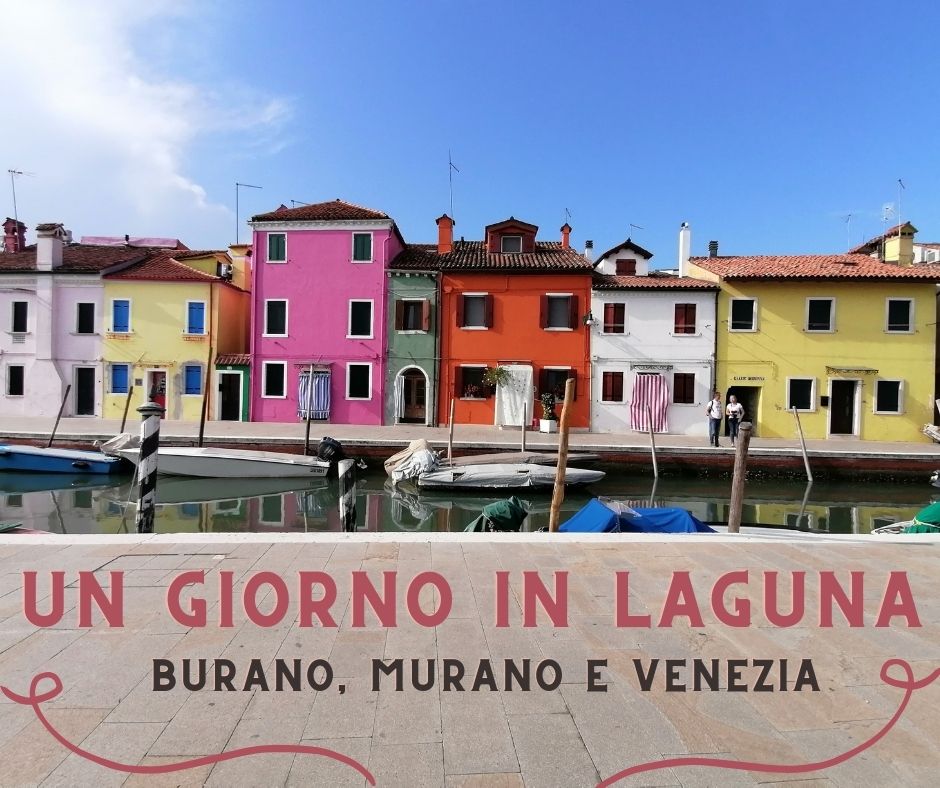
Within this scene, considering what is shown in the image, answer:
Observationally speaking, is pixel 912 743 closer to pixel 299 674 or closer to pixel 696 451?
pixel 299 674

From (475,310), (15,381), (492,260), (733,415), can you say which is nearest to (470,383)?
(475,310)

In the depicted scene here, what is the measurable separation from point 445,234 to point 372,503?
13499 millimetres

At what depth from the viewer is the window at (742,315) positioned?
64.3ft

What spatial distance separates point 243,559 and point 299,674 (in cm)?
204

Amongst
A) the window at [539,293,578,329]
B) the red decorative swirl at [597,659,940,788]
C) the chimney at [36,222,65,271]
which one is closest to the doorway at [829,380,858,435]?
the window at [539,293,578,329]

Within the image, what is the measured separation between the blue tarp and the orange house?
43.4 feet

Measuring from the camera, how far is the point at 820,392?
19.4 metres

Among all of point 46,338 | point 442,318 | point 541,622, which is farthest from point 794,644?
point 46,338

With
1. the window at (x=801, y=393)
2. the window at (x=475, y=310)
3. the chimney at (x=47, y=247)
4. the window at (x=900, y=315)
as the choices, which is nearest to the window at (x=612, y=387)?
the window at (x=475, y=310)

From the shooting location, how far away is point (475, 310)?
20.8 meters

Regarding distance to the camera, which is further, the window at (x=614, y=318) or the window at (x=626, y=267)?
the window at (x=626, y=267)

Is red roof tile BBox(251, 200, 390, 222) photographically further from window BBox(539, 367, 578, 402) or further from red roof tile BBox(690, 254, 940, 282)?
red roof tile BBox(690, 254, 940, 282)

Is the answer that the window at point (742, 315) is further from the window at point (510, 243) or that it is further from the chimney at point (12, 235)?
the chimney at point (12, 235)

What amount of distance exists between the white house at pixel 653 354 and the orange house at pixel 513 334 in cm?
61
